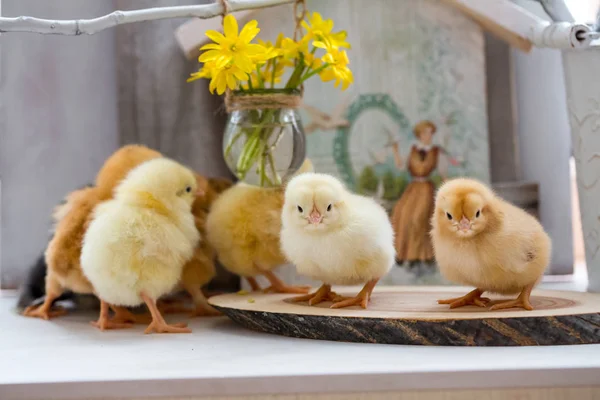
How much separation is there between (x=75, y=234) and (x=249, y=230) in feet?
0.93

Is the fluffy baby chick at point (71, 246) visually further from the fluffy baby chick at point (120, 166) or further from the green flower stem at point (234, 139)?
the green flower stem at point (234, 139)

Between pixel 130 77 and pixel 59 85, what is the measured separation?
Answer: 0.50 feet

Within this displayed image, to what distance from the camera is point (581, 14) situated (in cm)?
155

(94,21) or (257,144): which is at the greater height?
(94,21)

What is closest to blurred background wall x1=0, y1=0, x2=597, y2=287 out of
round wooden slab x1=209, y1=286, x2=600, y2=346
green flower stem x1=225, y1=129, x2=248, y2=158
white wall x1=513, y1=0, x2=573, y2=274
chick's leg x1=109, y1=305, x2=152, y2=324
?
white wall x1=513, y1=0, x2=573, y2=274

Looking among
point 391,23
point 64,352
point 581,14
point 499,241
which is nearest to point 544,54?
point 581,14

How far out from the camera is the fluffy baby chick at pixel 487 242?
0.92 meters

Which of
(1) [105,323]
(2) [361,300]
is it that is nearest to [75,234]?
(1) [105,323]

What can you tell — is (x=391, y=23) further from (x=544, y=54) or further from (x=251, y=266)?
(x=251, y=266)

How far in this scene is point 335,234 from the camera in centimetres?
99

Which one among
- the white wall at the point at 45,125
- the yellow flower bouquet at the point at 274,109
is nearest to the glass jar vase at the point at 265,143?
the yellow flower bouquet at the point at 274,109

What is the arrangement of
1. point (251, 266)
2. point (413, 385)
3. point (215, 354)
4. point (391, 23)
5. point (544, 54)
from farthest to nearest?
1. point (544, 54)
2. point (391, 23)
3. point (251, 266)
4. point (215, 354)
5. point (413, 385)

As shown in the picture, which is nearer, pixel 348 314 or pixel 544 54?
pixel 348 314

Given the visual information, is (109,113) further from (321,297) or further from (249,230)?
(321,297)
